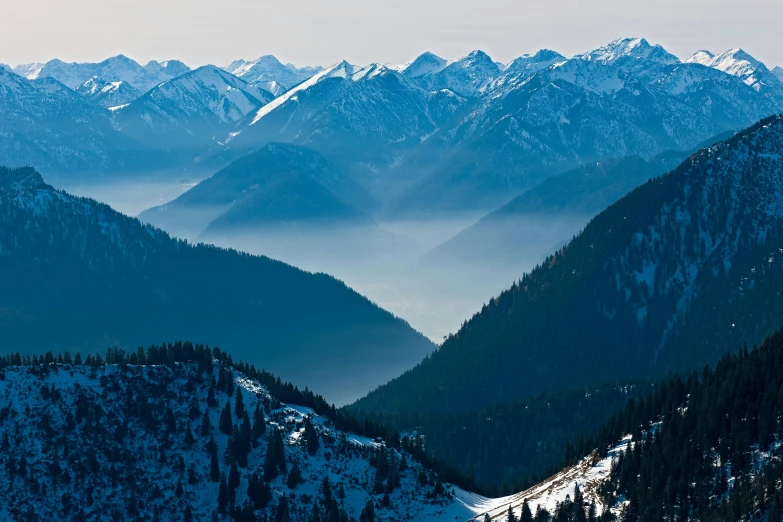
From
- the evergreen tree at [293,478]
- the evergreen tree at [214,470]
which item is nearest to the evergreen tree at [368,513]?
the evergreen tree at [293,478]

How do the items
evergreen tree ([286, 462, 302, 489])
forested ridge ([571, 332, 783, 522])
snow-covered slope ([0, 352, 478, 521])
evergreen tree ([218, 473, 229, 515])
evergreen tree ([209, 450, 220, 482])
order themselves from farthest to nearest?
1. evergreen tree ([286, 462, 302, 489])
2. evergreen tree ([209, 450, 220, 482])
3. evergreen tree ([218, 473, 229, 515])
4. snow-covered slope ([0, 352, 478, 521])
5. forested ridge ([571, 332, 783, 522])

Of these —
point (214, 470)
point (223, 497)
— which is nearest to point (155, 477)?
point (214, 470)

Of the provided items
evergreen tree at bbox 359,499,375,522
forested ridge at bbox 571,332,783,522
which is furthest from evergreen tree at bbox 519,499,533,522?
evergreen tree at bbox 359,499,375,522

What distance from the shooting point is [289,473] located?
196 metres

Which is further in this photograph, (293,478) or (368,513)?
(293,478)

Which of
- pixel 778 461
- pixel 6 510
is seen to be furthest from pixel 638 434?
pixel 6 510

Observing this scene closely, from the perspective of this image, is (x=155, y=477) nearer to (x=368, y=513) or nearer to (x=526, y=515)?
(x=368, y=513)

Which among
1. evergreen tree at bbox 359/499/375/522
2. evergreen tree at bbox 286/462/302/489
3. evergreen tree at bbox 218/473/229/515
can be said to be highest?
evergreen tree at bbox 286/462/302/489

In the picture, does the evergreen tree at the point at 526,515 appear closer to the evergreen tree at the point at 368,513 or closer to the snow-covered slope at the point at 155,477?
the snow-covered slope at the point at 155,477

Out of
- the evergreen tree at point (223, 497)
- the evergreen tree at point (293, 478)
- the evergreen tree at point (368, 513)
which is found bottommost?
the evergreen tree at point (368, 513)

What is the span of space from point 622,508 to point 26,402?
91.5 m

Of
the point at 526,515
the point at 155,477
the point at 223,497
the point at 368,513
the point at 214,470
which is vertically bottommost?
the point at 526,515

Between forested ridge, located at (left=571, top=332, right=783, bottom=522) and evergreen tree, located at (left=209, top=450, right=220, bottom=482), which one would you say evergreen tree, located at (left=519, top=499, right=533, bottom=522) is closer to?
forested ridge, located at (left=571, top=332, right=783, bottom=522)

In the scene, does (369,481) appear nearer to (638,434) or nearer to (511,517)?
(511,517)
